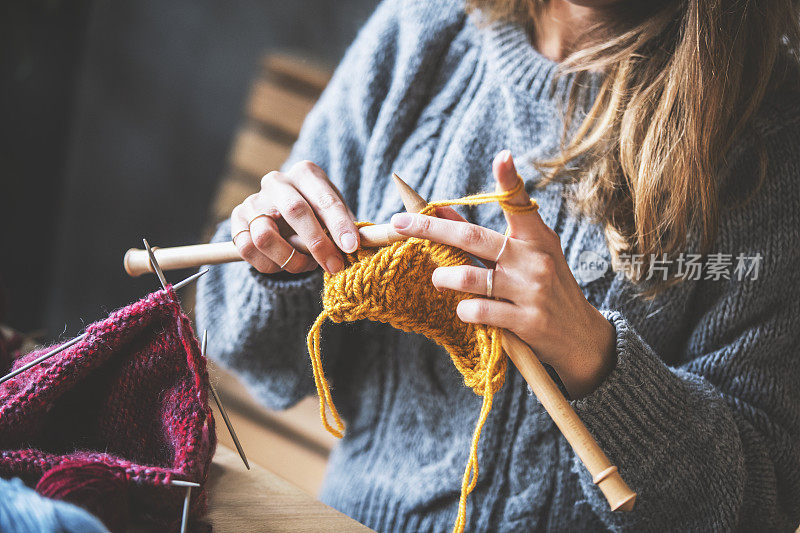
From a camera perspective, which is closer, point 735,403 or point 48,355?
point 48,355

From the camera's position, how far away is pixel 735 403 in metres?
0.71

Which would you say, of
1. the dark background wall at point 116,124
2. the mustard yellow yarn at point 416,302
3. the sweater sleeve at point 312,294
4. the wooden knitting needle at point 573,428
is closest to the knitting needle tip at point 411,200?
the mustard yellow yarn at point 416,302

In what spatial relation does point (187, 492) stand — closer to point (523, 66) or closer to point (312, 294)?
point (312, 294)

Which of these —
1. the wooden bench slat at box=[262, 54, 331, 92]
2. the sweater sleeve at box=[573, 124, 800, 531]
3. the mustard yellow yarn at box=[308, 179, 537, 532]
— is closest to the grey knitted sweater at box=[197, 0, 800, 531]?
the sweater sleeve at box=[573, 124, 800, 531]

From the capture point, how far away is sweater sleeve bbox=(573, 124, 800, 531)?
2.11ft

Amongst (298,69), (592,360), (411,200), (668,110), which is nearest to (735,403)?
(592,360)

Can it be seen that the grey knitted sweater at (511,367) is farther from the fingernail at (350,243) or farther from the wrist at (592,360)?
the fingernail at (350,243)

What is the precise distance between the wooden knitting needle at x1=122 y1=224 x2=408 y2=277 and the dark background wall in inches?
38.5

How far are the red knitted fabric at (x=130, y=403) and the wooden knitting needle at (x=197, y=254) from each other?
0.25ft

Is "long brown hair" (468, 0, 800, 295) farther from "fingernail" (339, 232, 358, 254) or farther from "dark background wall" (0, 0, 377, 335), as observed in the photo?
"dark background wall" (0, 0, 377, 335)

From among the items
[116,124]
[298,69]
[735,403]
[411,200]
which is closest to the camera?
[411,200]

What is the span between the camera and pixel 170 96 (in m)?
1.67

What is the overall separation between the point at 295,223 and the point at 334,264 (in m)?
0.06

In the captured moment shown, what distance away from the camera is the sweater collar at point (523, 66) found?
74cm
